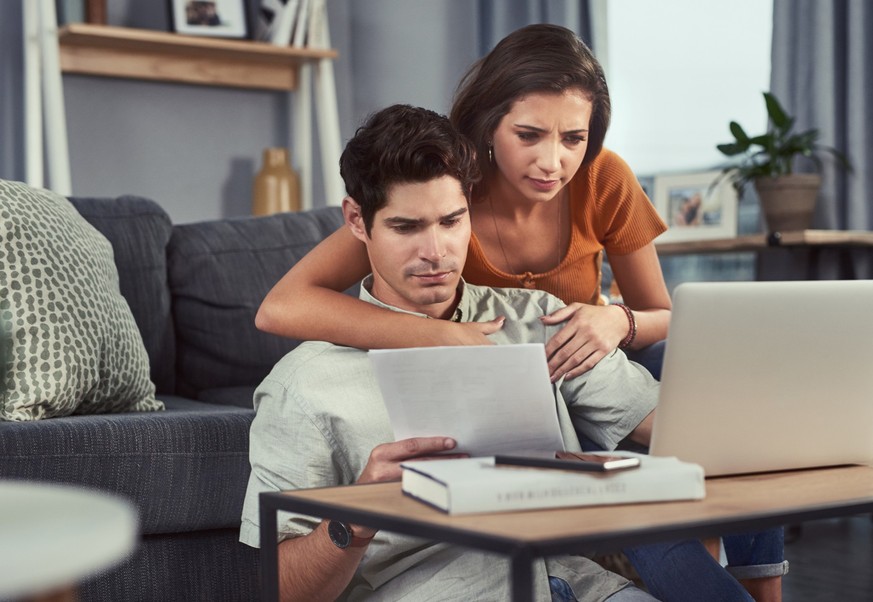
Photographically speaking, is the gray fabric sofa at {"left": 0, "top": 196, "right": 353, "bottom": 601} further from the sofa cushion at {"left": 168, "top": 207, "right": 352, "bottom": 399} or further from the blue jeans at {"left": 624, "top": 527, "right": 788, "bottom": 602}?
the blue jeans at {"left": 624, "top": 527, "right": 788, "bottom": 602}

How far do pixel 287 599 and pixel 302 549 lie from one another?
86 millimetres

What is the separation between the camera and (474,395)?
1.02m

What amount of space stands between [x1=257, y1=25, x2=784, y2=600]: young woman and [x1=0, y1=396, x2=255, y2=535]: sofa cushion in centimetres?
36

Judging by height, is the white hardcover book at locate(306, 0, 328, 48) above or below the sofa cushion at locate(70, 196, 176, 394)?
above

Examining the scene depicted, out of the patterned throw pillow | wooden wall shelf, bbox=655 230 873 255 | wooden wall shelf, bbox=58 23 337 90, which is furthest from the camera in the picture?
wooden wall shelf, bbox=58 23 337 90

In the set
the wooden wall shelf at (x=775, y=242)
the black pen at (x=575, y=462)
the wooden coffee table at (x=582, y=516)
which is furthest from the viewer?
the wooden wall shelf at (x=775, y=242)

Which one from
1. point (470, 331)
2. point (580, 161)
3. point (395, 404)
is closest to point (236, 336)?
point (580, 161)

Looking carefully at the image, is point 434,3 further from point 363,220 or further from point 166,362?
point 363,220

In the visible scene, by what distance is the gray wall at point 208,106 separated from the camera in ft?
13.1

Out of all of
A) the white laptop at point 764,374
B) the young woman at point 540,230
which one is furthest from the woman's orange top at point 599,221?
the white laptop at point 764,374

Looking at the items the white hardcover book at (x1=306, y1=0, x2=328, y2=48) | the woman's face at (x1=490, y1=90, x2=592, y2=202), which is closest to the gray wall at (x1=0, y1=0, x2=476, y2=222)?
the white hardcover book at (x1=306, y1=0, x2=328, y2=48)

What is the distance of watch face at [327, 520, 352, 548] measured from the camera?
3.72 feet

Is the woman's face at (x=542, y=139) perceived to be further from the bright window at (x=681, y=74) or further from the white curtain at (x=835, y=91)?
the bright window at (x=681, y=74)

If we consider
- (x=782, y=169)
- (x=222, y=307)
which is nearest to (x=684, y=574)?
(x=222, y=307)
